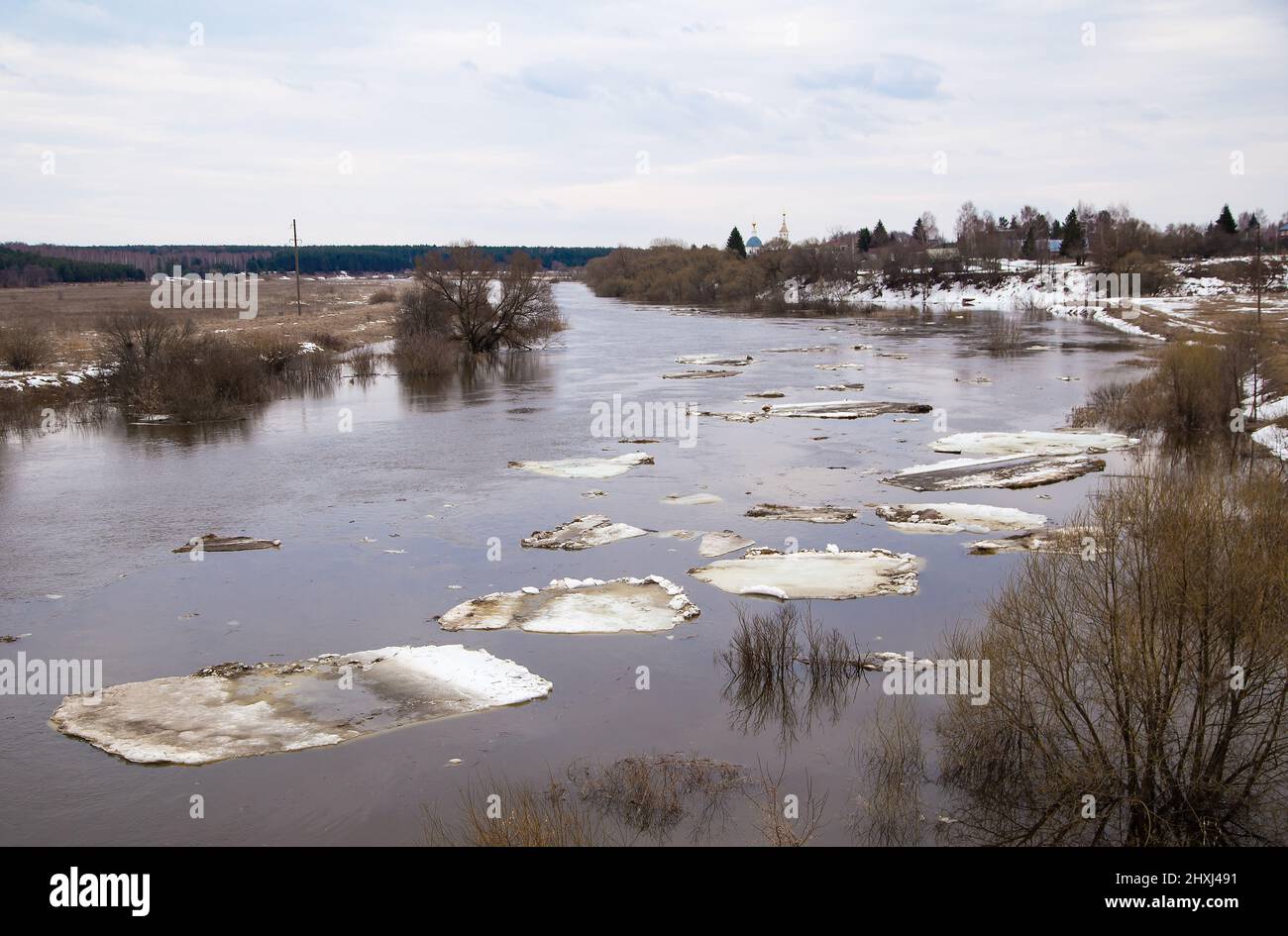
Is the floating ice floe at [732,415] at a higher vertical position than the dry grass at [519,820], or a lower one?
higher

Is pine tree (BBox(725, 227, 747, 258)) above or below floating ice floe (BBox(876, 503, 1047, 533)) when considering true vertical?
above

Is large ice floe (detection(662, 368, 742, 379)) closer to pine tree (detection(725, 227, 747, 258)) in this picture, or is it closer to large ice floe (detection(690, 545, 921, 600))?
large ice floe (detection(690, 545, 921, 600))

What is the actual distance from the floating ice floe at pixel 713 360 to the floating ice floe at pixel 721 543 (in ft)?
80.6

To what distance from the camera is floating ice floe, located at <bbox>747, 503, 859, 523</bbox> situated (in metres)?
17.9

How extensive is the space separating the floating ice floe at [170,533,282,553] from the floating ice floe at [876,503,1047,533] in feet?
33.0

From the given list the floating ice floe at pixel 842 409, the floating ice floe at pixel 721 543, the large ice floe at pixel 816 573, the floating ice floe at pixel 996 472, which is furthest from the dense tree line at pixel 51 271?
the large ice floe at pixel 816 573

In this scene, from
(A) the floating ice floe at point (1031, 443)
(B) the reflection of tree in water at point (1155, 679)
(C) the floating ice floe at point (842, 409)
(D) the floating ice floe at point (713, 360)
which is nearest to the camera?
(B) the reflection of tree in water at point (1155, 679)

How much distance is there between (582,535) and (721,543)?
229 centimetres

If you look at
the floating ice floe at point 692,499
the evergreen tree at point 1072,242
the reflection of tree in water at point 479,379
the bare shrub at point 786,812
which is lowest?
the bare shrub at point 786,812

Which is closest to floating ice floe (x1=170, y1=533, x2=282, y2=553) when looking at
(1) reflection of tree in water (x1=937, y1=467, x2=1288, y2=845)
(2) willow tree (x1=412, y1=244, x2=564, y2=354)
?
(1) reflection of tree in water (x1=937, y1=467, x2=1288, y2=845)

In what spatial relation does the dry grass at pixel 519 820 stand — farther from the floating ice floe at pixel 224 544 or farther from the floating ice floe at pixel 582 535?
the floating ice floe at pixel 224 544

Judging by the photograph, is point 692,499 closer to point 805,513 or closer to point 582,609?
point 805,513

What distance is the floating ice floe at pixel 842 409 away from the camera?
93.6 ft

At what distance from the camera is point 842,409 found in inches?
1149
